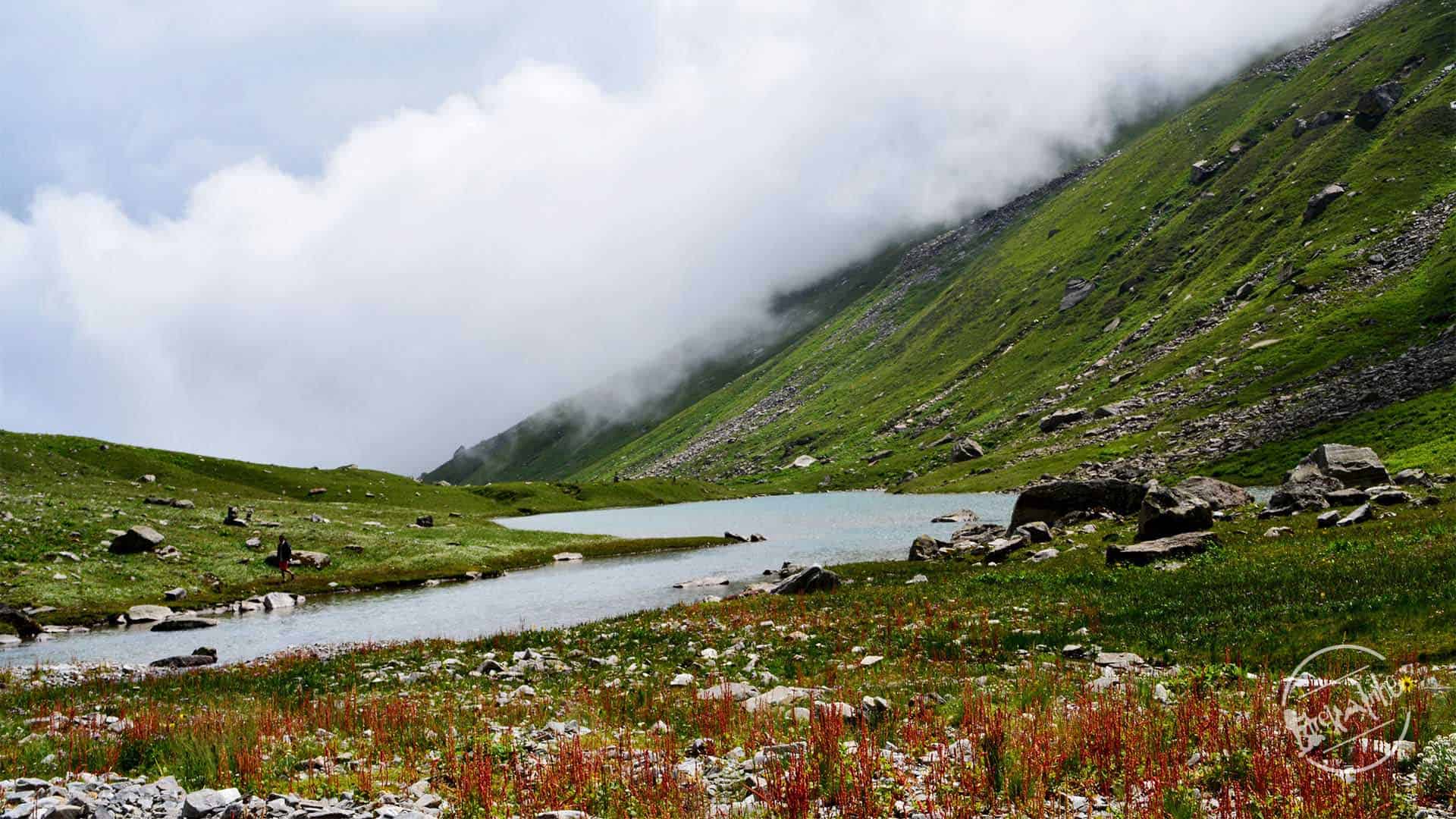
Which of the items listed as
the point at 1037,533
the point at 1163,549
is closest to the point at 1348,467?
the point at 1037,533

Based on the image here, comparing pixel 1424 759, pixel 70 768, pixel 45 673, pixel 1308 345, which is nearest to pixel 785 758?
pixel 1424 759

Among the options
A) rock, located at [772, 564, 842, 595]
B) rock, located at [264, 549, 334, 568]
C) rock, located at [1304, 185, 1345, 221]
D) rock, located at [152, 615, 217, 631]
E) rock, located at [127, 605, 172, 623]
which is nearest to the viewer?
rock, located at [772, 564, 842, 595]

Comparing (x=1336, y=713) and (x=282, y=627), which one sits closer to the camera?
(x=1336, y=713)

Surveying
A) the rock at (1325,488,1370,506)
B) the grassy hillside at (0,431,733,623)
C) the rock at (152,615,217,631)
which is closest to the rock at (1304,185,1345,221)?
the grassy hillside at (0,431,733,623)

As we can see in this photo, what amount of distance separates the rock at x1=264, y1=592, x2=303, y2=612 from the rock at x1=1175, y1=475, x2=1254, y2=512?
63.4 meters

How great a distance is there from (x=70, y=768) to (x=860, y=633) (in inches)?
874

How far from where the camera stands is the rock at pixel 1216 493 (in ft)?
167

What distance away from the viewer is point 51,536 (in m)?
58.8

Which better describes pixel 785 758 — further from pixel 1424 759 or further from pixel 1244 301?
pixel 1244 301

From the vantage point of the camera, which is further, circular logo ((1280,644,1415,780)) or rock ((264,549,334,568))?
rock ((264,549,334,568))

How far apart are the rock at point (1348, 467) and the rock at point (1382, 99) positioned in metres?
205

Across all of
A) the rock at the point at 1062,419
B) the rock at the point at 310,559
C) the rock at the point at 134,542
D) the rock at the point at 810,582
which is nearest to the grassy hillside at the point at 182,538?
the rock at the point at 310,559

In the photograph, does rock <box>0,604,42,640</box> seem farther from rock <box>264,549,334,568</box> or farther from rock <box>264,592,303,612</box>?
rock <box>264,549,334,568</box>

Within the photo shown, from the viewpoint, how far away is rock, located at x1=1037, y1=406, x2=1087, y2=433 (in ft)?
598
